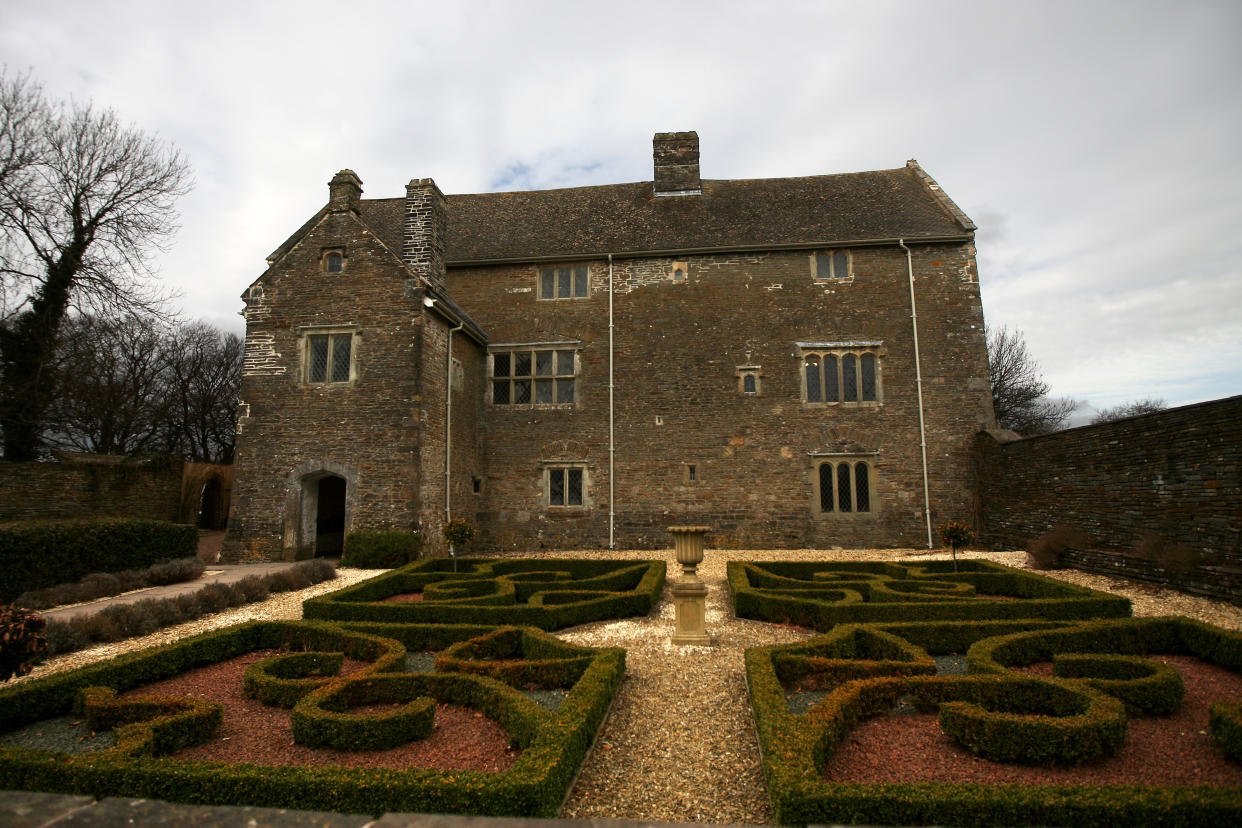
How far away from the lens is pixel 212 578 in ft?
44.5

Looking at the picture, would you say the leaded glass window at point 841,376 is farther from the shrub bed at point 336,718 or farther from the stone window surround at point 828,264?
the shrub bed at point 336,718

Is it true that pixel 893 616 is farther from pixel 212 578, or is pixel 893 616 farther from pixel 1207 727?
pixel 212 578

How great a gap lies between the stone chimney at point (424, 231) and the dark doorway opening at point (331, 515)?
21.8 ft

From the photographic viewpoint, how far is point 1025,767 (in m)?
4.64

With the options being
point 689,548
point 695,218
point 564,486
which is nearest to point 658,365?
point 564,486

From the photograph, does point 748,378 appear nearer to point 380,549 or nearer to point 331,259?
point 380,549

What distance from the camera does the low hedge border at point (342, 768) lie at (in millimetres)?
3795

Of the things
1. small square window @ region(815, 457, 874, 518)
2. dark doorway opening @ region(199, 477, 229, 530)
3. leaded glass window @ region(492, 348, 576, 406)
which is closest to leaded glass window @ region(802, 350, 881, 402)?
small square window @ region(815, 457, 874, 518)

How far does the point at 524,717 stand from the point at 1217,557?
11.1 metres

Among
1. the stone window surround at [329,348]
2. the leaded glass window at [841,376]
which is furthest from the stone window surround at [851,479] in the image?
the stone window surround at [329,348]

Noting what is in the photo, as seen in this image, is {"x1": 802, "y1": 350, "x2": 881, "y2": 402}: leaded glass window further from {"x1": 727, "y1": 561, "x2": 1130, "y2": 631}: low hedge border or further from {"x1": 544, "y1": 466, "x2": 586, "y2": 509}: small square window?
{"x1": 544, "y1": 466, "x2": 586, "y2": 509}: small square window

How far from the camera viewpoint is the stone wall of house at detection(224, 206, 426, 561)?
1559 centimetres

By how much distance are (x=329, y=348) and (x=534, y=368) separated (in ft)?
19.4

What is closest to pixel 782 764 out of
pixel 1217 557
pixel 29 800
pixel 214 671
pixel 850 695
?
pixel 850 695
